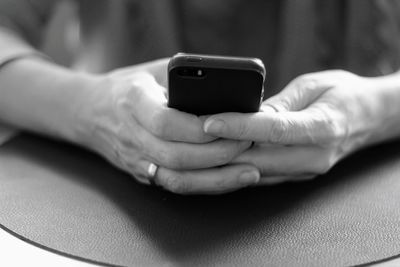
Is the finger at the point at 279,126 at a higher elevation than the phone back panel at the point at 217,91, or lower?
lower

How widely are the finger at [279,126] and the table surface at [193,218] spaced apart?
0.22ft

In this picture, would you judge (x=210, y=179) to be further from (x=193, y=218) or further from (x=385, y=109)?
Result: (x=385, y=109)

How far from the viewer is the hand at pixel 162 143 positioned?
2.19 ft

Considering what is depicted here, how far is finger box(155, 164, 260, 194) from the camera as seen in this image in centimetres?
68

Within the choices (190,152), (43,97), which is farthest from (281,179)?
(43,97)

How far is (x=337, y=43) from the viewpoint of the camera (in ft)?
3.55

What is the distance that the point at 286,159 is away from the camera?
0.71 meters

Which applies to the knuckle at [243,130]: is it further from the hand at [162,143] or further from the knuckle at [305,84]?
the knuckle at [305,84]

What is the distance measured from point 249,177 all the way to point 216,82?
0.14m

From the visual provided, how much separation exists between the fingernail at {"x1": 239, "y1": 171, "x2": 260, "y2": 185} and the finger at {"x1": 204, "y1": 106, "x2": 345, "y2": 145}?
0.05 meters

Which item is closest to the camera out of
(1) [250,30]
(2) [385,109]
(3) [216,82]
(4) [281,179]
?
(3) [216,82]

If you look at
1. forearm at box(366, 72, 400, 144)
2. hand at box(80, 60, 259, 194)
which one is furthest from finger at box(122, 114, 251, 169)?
forearm at box(366, 72, 400, 144)

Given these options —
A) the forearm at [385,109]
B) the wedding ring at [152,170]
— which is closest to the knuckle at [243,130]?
the wedding ring at [152,170]

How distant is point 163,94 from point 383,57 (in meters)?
0.50
